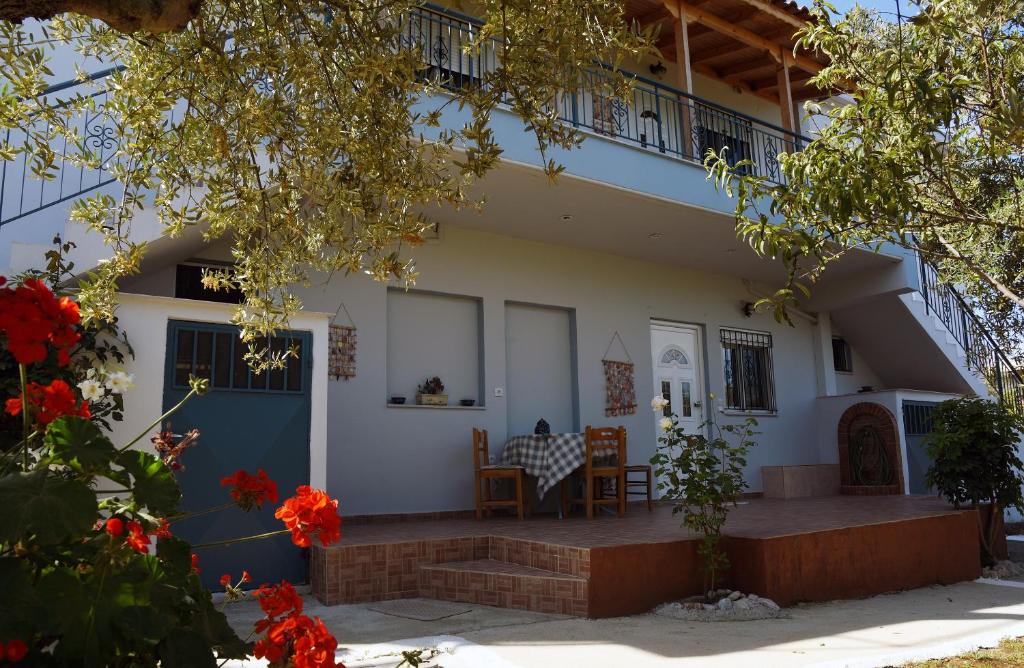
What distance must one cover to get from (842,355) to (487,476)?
707 centimetres

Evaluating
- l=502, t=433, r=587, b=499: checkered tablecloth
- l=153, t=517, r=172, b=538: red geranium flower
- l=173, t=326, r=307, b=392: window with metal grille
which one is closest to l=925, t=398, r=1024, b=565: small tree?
l=502, t=433, r=587, b=499: checkered tablecloth

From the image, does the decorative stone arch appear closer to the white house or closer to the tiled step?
the white house

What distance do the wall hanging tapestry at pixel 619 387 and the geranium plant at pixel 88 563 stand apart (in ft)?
25.0

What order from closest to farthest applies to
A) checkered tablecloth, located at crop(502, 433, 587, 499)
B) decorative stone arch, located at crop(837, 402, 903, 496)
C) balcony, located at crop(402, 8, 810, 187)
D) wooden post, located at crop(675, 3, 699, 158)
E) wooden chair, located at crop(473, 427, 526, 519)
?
balcony, located at crop(402, 8, 810, 187)
wooden chair, located at crop(473, 427, 526, 519)
checkered tablecloth, located at crop(502, 433, 587, 499)
wooden post, located at crop(675, 3, 699, 158)
decorative stone arch, located at crop(837, 402, 903, 496)

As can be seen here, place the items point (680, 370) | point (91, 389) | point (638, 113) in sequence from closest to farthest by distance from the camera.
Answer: point (91, 389) < point (638, 113) < point (680, 370)

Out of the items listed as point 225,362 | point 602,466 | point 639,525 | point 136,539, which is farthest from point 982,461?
point 136,539

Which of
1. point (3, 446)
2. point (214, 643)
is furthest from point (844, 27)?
point (3, 446)

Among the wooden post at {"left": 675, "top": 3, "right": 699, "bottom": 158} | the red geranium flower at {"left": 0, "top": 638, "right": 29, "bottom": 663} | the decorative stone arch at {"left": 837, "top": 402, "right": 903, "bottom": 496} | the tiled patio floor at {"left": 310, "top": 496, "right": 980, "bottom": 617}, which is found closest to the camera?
the red geranium flower at {"left": 0, "top": 638, "right": 29, "bottom": 663}

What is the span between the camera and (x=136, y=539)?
1.55 meters

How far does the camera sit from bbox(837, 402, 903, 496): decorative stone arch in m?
10.4

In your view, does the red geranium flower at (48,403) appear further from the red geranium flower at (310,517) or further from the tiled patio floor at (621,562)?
the tiled patio floor at (621,562)

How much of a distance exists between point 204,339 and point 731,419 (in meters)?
7.04

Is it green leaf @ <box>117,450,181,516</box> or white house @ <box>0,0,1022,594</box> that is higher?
white house @ <box>0,0,1022,594</box>

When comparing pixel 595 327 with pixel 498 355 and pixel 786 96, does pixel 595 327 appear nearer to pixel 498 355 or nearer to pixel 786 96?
pixel 498 355
